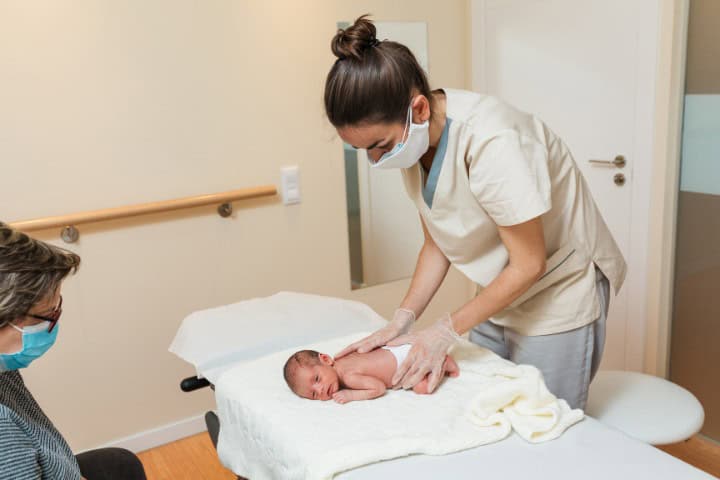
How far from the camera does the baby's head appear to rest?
53.2 inches

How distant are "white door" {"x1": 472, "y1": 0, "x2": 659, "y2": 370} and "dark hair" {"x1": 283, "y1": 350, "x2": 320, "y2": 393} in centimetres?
145

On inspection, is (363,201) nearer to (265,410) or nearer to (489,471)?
(265,410)

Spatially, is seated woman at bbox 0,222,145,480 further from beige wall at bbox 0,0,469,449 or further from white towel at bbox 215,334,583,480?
beige wall at bbox 0,0,469,449

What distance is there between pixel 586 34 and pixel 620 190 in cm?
60

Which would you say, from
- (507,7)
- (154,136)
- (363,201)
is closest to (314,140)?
(363,201)

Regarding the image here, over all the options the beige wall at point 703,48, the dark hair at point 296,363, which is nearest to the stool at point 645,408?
the dark hair at point 296,363

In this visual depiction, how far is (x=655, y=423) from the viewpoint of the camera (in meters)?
1.52

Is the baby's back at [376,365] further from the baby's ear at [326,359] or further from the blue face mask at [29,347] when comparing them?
the blue face mask at [29,347]

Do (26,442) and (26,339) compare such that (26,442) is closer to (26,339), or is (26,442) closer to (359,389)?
(26,339)

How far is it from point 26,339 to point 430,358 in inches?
30.2

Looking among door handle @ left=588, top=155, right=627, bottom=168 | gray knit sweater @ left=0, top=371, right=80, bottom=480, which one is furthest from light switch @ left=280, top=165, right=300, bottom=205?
gray knit sweater @ left=0, top=371, right=80, bottom=480

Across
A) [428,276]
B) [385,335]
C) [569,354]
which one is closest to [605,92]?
[428,276]

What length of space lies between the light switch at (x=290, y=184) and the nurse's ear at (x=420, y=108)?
132 cm

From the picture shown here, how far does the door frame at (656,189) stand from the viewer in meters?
2.12
